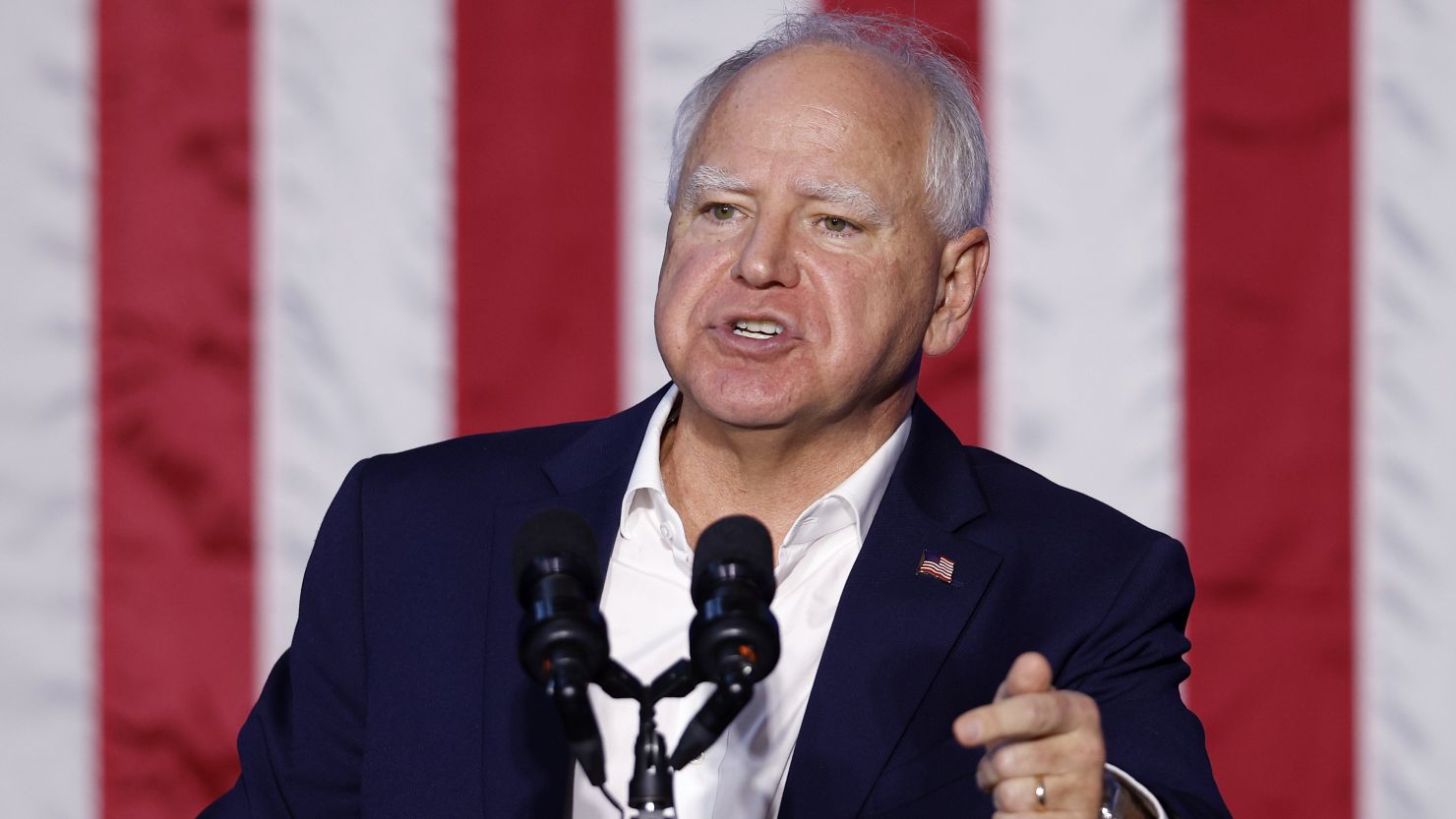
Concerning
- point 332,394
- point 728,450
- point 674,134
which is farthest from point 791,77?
point 332,394

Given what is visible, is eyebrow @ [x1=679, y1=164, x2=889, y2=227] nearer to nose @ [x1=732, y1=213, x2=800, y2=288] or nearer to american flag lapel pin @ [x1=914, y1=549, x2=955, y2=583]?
nose @ [x1=732, y1=213, x2=800, y2=288]

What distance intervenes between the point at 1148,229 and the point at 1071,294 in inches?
6.1

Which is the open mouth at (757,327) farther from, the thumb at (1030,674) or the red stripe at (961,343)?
the red stripe at (961,343)

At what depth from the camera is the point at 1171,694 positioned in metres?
1.69

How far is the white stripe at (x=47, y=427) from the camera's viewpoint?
2.48 meters

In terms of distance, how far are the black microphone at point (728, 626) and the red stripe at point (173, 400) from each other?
157cm

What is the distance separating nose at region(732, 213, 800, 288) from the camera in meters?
1.68

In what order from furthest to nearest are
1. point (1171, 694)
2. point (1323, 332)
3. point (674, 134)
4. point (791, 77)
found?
1. point (1323, 332)
2. point (674, 134)
3. point (791, 77)
4. point (1171, 694)

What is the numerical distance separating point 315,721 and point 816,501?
1.93 ft

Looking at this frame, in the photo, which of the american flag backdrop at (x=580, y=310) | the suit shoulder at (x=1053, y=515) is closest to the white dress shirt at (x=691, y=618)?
the suit shoulder at (x=1053, y=515)

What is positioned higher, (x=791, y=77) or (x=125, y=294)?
(x=791, y=77)

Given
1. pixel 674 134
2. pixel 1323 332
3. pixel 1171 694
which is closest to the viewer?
pixel 1171 694

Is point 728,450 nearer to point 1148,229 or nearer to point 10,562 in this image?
point 1148,229

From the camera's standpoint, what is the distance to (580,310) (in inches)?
98.5
